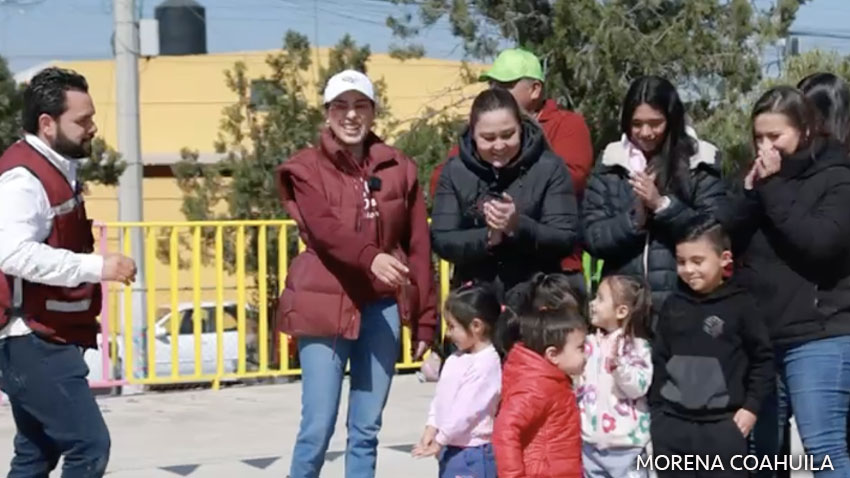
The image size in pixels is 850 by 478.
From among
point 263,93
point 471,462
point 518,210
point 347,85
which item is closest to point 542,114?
point 518,210

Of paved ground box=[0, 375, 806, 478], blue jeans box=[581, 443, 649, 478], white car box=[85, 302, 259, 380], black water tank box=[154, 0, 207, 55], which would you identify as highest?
black water tank box=[154, 0, 207, 55]

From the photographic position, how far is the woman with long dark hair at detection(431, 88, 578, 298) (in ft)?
17.8

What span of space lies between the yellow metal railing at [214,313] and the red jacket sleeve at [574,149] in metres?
3.30

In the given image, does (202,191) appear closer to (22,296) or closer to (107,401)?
(107,401)

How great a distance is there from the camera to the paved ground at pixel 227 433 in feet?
23.3

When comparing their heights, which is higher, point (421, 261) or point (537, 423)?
point (421, 261)

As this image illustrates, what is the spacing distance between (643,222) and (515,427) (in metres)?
1.06

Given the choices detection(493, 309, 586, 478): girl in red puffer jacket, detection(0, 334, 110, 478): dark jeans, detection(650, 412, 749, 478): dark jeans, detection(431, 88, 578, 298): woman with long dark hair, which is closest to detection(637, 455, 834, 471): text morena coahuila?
detection(650, 412, 749, 478): dark jeans

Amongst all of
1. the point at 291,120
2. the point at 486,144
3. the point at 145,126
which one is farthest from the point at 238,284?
the point at 145,126

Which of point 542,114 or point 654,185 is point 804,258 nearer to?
point 654,185

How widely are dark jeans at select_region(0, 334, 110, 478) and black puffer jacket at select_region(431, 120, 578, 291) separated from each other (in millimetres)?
1485

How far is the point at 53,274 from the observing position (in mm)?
4824

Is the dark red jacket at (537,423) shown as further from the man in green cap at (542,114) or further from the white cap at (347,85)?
the white cap at (347,85)

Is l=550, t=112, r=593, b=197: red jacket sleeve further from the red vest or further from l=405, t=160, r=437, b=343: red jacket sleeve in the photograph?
the red vest
